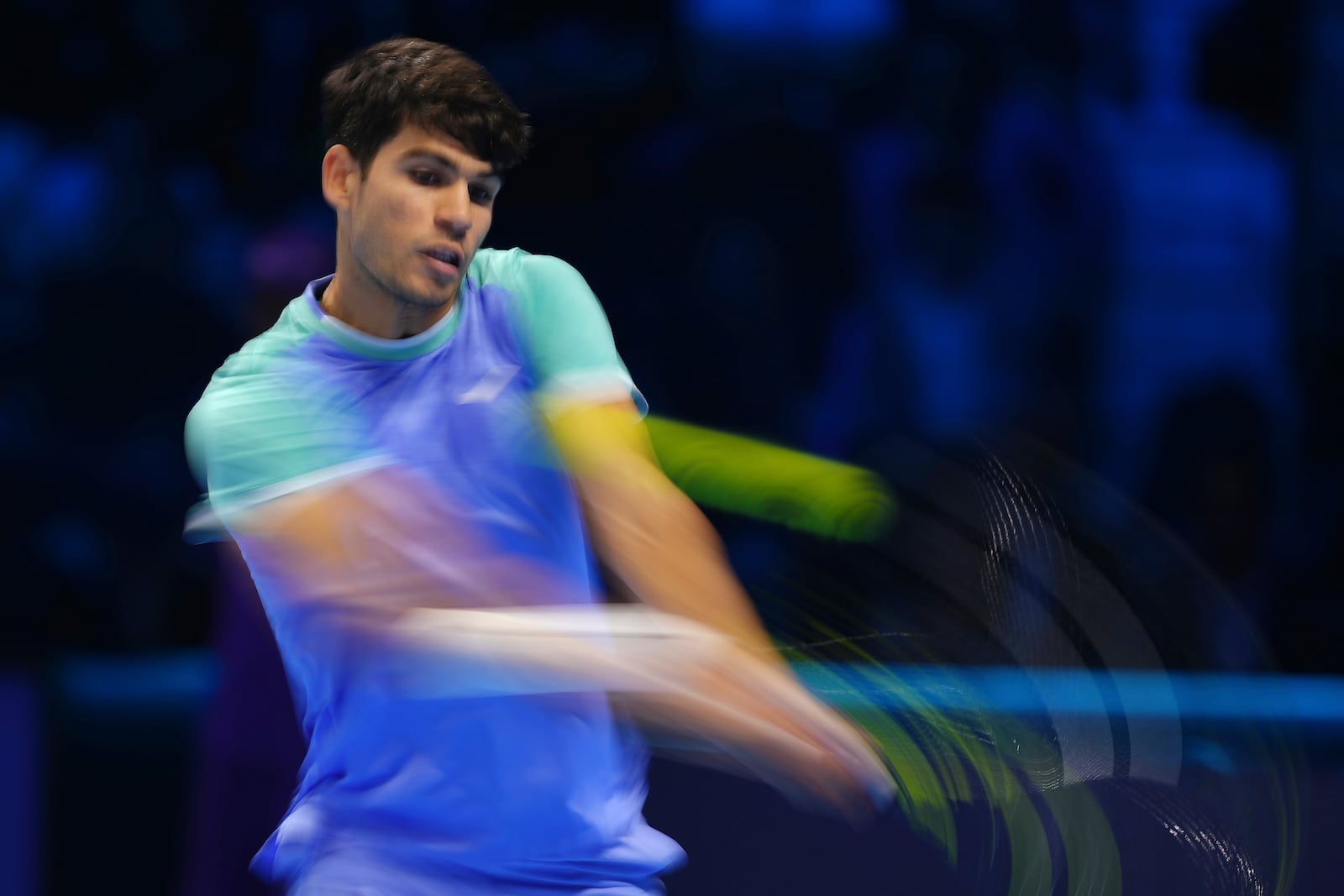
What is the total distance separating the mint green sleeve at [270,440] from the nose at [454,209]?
194mm

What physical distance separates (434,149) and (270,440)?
0.32m

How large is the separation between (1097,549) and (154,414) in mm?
2418

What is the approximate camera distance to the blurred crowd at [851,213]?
147 inches

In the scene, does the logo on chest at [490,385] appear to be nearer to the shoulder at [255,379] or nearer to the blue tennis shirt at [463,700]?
the blue tennis shirt at [463,700]

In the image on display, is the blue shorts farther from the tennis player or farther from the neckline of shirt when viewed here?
the neckline of shirt

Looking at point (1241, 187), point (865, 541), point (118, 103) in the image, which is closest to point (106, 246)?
point (118, 103)

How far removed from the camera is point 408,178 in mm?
1423

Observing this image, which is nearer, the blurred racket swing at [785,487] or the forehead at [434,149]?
the forehead at [434,149]

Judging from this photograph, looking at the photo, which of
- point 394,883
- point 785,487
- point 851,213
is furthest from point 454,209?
point 851,213

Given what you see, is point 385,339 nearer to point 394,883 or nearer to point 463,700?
point 463,700

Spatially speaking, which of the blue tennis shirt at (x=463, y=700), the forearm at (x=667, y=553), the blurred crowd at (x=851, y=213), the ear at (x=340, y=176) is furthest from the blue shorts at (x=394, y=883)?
the blurred crowd at (x=851, y=213)

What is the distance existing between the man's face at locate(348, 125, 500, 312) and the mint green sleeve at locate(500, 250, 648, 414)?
0.25 ft

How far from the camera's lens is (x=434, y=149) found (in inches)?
55.9

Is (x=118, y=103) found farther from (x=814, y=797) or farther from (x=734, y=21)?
(x=814, y=797)
